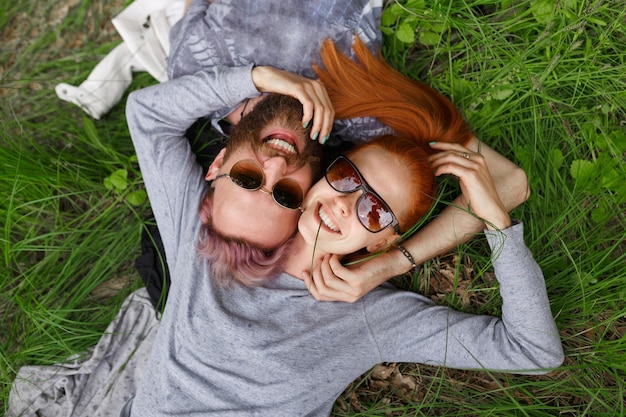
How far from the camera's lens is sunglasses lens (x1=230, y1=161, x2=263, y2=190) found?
2.64 meters

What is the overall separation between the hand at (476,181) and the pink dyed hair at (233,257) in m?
1.02

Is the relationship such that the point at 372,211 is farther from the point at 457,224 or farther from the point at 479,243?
the point at 479,243

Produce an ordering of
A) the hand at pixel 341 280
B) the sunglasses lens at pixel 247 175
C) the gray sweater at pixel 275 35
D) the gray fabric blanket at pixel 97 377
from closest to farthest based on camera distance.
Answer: the sunglasses lens at pixel 247 175, the hand at pixel 341 280, the gray sweater at pixel 275 35, the gray fabric blanket at pixel 97 377

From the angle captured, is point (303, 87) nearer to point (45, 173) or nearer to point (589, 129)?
point (589, 129)

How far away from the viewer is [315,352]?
2.97 metres

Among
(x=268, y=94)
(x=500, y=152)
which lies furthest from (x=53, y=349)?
(x=500, y=152)

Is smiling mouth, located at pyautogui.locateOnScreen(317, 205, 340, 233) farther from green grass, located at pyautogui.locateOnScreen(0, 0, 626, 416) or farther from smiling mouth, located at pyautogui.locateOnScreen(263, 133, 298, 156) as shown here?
green grass, located at pyautogui.locateOnScreen(0, 0, 626, 416)

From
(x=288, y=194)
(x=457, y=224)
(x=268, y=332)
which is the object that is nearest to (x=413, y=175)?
(x=457, y=224)

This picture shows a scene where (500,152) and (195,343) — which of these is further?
(500,152)

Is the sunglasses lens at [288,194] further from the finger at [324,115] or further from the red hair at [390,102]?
the red hair at [390,102]

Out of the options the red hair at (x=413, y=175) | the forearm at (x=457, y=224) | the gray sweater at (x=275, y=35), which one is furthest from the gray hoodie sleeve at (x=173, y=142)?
the forearm at (x=457, y=224)

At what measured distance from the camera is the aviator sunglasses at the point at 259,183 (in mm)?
2646

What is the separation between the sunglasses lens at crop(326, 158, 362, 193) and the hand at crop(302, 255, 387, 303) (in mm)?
500

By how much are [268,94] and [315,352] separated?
1.60 m
